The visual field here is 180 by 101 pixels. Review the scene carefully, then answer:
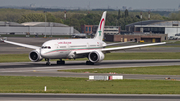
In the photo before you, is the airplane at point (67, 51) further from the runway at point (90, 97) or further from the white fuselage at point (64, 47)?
the runway at point (90, 97)

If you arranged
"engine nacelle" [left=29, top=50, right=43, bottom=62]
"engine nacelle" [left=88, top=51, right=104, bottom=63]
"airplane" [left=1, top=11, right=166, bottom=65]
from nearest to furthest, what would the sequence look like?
1. "airplane" [left=1, top=11, right=166, bottom=65]
2. "engine nacelle" [left=29, top=50, right=43, bottom=62]
3. "engine nacelle" [left=88, top=51, right=104, bottom=63]

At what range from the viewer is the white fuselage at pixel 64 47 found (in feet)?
191

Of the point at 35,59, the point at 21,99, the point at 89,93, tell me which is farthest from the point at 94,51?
the point at 21,99

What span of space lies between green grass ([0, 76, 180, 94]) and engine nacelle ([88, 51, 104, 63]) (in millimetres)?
19451

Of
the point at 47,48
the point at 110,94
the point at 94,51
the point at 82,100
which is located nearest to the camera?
the point at 82,100

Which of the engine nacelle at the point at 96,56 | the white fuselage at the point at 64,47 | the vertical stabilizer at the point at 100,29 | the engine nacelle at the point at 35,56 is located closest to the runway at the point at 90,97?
the white fuselage at the point at 64,47

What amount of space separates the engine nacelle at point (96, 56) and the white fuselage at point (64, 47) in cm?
269

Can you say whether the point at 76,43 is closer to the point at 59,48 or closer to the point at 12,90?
the point at 59,48

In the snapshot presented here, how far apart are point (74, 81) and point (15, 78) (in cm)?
824

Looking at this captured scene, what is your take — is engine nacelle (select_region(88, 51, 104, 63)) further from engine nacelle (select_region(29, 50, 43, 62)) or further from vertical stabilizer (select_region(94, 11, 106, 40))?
vertical stabilizer (select_region(94, 11, 106, 40))

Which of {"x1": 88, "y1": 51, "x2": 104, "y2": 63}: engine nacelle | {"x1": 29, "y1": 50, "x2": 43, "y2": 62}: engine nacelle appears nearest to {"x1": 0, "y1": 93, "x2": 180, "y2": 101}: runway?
{"x1": 29, "y1": 50, "x2": 43, "y2": 62}: engine nacelle

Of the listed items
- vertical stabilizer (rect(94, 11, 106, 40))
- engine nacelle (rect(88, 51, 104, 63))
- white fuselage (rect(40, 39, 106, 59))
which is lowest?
engine nacelle (rect(88, 51, 104, 63))

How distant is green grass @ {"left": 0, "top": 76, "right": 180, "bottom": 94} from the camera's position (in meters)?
32.1

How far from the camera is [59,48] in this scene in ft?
195
